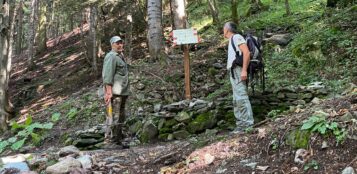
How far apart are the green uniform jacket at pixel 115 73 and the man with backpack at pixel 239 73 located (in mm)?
1891

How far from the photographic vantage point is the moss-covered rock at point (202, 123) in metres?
7.69

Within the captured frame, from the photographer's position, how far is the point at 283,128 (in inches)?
189

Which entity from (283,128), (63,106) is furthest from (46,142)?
(283,128)

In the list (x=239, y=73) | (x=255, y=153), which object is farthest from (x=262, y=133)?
(x=239, y=73)

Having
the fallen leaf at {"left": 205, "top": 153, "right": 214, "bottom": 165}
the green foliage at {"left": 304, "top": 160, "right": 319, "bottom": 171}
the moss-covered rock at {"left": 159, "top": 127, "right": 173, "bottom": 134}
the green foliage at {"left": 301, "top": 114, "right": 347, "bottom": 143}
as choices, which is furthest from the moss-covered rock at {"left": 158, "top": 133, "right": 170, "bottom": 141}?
the green foliage at {"left": 304, "top": 160, "right": 319, "bottom": 171}

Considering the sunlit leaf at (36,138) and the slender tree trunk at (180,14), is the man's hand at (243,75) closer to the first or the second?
the sunlit leaf at (36,138)

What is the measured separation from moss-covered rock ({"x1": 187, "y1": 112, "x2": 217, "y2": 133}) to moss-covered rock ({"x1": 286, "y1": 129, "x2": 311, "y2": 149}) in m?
3.15

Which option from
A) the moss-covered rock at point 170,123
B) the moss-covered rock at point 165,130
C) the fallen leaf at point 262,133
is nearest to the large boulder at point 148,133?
the moss-covered rock at point 165,130

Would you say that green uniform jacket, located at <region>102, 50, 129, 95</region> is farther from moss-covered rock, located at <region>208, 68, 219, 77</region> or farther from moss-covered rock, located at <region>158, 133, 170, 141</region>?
moss-covered rock, located at <region>208, 68, 219, 77</region>

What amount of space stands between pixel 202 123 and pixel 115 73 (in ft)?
5.88

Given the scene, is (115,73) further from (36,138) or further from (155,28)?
(155,28)

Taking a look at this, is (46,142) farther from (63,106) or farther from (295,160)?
(295,160)

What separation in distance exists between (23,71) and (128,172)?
20.4 metres

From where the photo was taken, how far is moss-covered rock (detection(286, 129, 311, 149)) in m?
4.35
